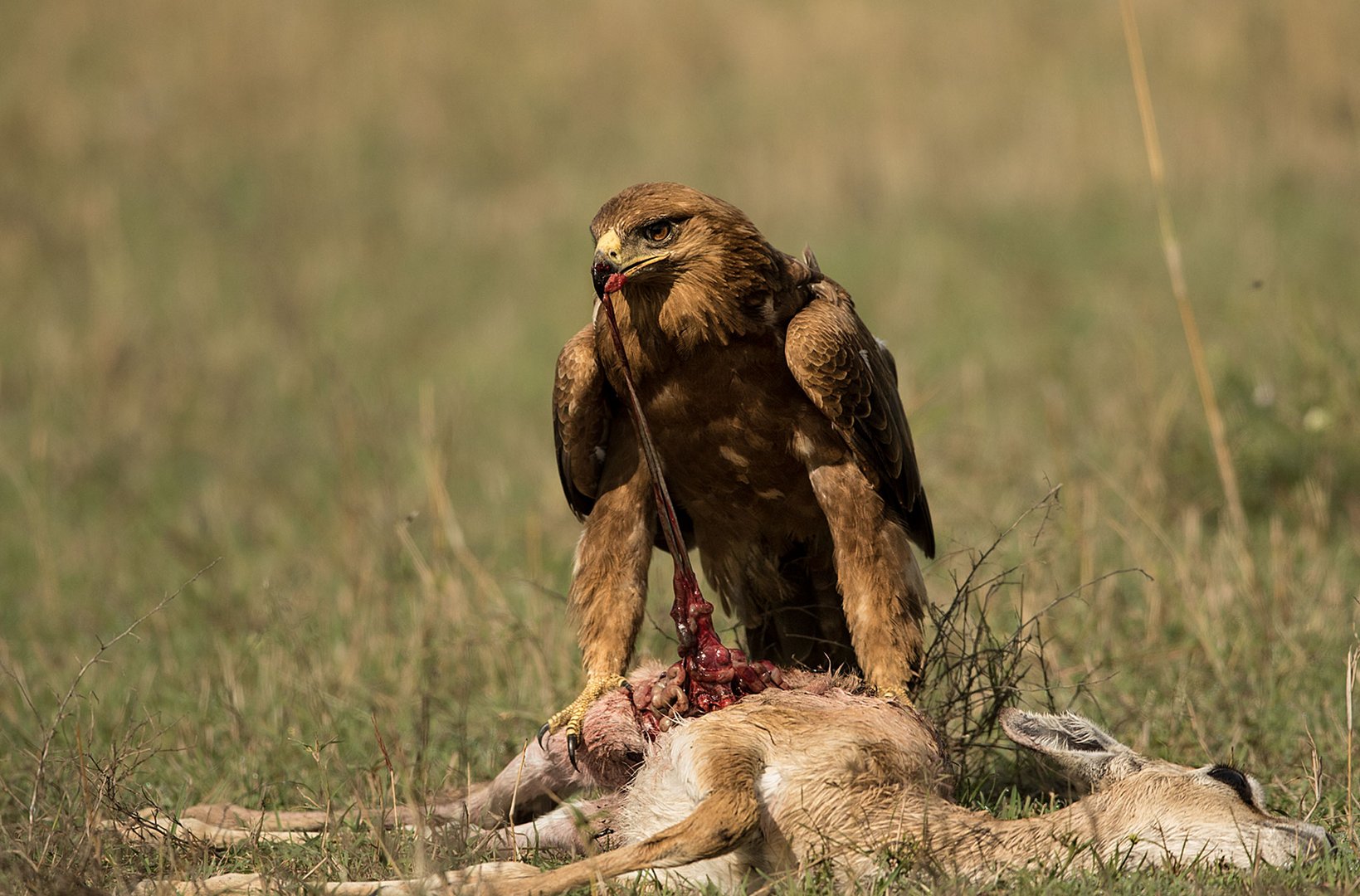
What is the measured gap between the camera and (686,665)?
3514 millimetres

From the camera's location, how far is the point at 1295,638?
4867 mm

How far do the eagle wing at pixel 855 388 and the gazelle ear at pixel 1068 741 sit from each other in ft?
2.68

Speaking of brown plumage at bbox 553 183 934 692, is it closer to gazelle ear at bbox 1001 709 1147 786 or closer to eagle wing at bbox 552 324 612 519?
eagle wing at bbox 552 324 612 519

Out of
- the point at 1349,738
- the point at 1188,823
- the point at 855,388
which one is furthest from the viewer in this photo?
the point at 855,388

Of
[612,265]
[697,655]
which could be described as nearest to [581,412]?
[612,265]

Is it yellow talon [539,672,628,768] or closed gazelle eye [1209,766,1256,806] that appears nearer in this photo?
closed gazelle eye [1209,766,1256,806]

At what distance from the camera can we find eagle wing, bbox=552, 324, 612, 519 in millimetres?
4082

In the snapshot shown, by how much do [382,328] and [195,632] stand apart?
18.8 feet

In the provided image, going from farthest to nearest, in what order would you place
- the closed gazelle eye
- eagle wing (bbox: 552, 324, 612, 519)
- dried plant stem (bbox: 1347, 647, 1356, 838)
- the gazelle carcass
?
eagle wing (bbox: 552, 324, 612, 519) < dried plant stem (bbox: 1347, 647, 1356, 838) < the closed gazelle eye < the gazelle carcass

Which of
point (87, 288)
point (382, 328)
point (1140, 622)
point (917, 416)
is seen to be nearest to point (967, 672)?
point (1140, 622)

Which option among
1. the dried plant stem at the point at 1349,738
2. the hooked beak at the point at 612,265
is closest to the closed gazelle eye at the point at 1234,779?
the dried plant stem at the point at 1349,738

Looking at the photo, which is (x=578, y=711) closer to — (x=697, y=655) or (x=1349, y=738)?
(x=697, y=655)

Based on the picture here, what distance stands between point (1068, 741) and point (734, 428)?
117 cm

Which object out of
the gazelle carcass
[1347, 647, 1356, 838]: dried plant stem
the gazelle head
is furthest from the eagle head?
[1347, 647, 1356, 838]: dried plant stem
